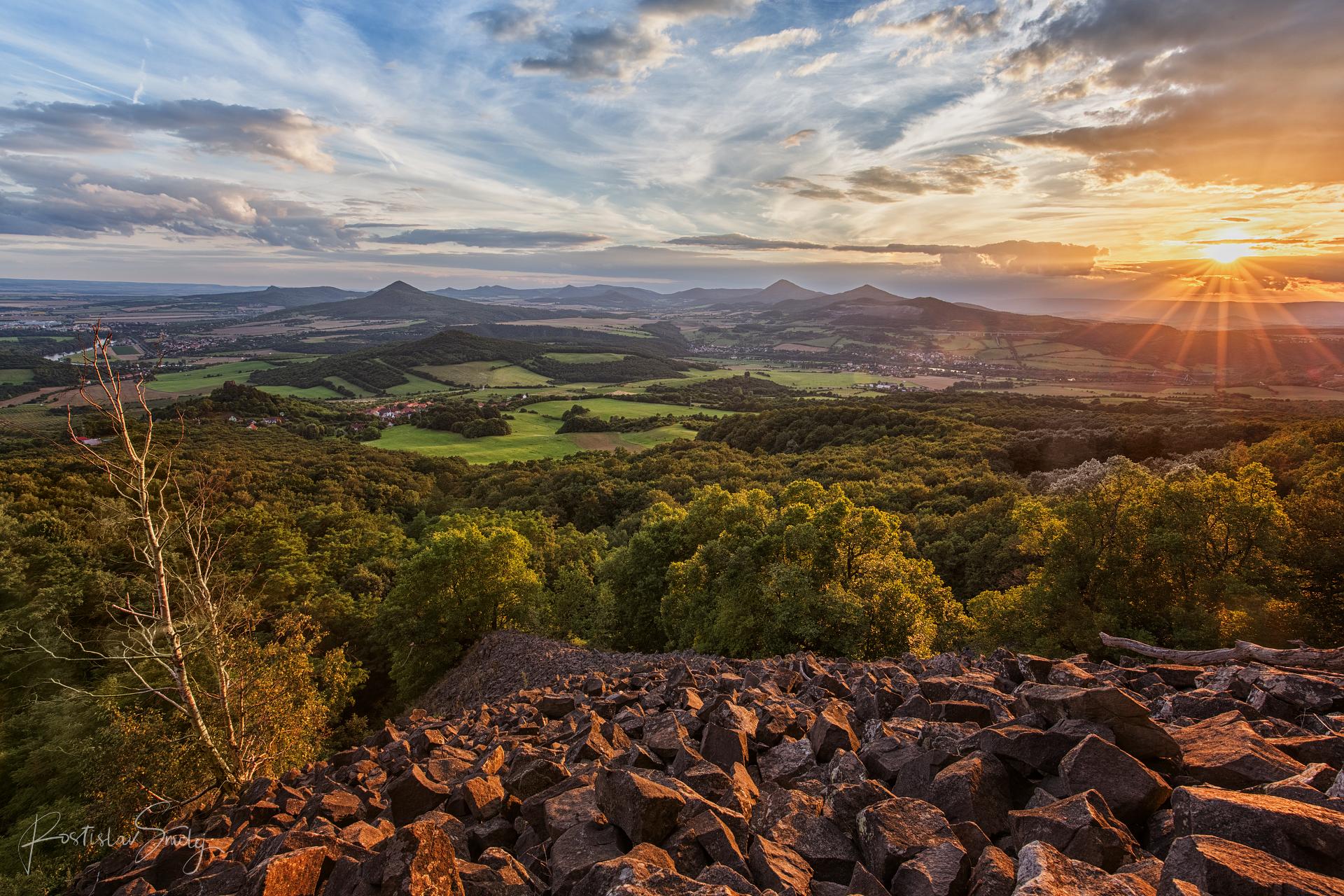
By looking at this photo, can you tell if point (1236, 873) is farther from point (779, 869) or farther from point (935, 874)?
point (779, 869)

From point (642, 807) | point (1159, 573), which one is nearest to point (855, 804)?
point (642, 807)

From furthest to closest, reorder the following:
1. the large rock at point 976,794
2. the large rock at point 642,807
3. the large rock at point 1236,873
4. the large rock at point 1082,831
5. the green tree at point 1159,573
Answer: the green tree at point 1159,573 → the large rock at point 642,807 → the large rock at point 976,794 → the large rock at point 1082,831 → the large rock at point 1236,873

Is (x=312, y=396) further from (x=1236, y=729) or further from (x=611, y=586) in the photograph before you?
(x=1236, y=729)

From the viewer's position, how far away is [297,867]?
830 cm

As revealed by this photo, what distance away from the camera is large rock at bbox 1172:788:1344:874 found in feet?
19.6

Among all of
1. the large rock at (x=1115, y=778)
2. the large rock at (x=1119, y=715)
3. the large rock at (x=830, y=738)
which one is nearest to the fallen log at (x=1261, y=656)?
→ the large rock at (x=1119, y=715)

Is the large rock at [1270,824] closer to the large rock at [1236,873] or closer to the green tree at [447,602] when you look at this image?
the large rock at [1236,873]

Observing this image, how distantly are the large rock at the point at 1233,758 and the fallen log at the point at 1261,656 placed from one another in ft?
25.9

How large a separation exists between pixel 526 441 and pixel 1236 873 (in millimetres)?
136812

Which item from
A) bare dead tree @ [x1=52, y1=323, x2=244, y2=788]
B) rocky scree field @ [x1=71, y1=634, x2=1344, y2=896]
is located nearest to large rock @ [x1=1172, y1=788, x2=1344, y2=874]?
rocky scree field @ [x1=71, y1=634, x2=1344, y2=896]

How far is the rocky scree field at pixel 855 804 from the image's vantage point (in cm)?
657

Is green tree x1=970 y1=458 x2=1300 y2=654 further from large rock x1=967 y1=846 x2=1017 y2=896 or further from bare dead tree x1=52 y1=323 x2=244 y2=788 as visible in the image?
bare dead tree x1=52 y1=323 x2=244 y2=788

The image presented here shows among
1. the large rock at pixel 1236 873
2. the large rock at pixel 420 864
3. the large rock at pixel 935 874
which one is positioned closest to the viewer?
the large rock at pixel 1236 873

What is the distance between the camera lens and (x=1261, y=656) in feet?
49.9
